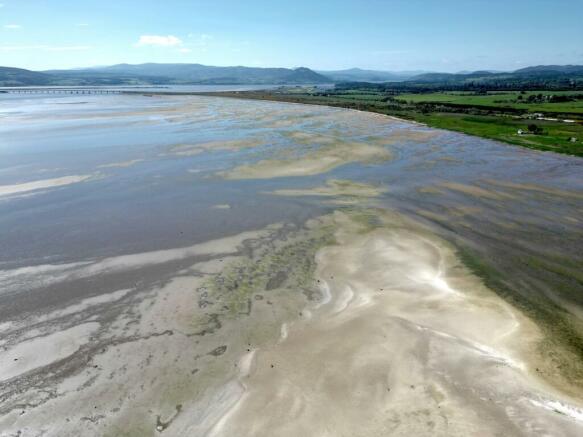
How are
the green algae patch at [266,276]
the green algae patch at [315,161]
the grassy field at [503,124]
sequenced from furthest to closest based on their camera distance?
the grassy field at [503,124] → the green algae patch at [315,161] → the green algae patch at [266,276]

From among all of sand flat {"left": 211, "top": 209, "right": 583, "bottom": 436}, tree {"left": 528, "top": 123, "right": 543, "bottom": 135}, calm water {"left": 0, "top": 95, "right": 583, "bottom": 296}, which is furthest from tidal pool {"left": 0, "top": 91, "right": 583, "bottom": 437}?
tree {"left": 528, "top": 123, "right": 543, "bottom": 135}

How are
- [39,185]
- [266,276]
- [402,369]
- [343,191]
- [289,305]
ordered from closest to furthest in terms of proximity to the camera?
[402,369]
[289,305]
[266,276]
[343,191]
[39,185]

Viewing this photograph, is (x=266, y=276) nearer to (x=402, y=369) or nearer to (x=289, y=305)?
(x=289, y=305)

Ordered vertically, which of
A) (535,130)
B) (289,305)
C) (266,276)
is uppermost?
(535,130)

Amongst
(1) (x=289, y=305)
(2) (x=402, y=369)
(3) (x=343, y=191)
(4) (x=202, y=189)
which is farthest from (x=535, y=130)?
(2) (x=402, y=369)

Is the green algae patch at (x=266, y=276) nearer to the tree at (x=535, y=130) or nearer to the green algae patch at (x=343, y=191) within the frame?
the green algae patch at (x=343, y=191)

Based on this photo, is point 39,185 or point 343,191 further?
point 39,185

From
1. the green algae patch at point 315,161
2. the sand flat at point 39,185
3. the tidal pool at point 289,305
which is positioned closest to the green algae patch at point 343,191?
the tidal pool at point 289,305

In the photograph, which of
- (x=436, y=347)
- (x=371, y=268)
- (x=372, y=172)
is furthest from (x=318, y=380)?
(x=372, y=172)
